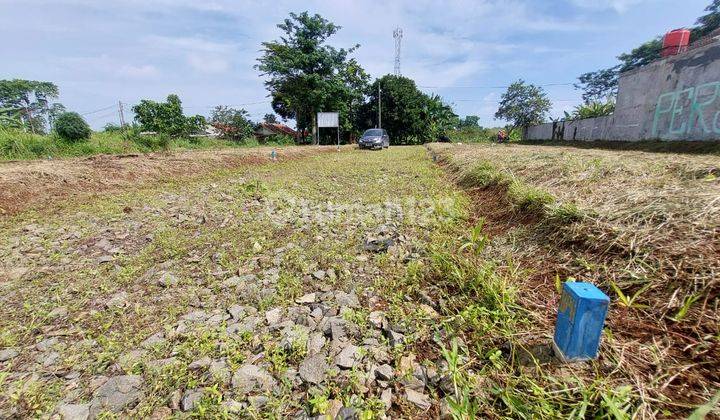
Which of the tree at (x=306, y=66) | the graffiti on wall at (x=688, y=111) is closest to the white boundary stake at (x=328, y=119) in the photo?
the tree at (x=306, y=66)

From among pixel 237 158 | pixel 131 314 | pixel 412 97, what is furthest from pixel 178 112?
pixel 131 314

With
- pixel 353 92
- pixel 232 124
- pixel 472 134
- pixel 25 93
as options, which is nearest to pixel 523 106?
pixel 472 134

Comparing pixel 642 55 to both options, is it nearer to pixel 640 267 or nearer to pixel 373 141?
pixel 373 141

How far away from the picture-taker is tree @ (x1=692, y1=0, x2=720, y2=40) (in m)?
23.8

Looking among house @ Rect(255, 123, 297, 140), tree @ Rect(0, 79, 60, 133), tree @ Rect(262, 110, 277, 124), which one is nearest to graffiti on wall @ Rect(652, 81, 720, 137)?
house @ Rect(255, 123, 297, 140)

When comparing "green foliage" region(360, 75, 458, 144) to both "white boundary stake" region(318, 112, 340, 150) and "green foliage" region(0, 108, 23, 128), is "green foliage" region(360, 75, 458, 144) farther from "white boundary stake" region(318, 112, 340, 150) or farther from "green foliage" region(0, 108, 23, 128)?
"green foliage" region(0, 108, 23, 128)

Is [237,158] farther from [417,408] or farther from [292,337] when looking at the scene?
[417,408]

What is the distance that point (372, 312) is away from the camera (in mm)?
2033

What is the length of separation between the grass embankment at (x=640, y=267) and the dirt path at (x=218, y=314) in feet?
2.51

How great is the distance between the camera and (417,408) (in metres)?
1.34

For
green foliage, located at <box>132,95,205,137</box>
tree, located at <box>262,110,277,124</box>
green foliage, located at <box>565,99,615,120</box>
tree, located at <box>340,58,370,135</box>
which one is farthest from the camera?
tree, located at <box>262,110,277,124</box>

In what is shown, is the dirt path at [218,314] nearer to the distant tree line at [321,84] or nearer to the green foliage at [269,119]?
the distant tree line at [321,84]

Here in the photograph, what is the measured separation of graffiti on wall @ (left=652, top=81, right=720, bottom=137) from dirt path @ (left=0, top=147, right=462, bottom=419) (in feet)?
30.8

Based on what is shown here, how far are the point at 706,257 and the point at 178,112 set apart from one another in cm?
3121
